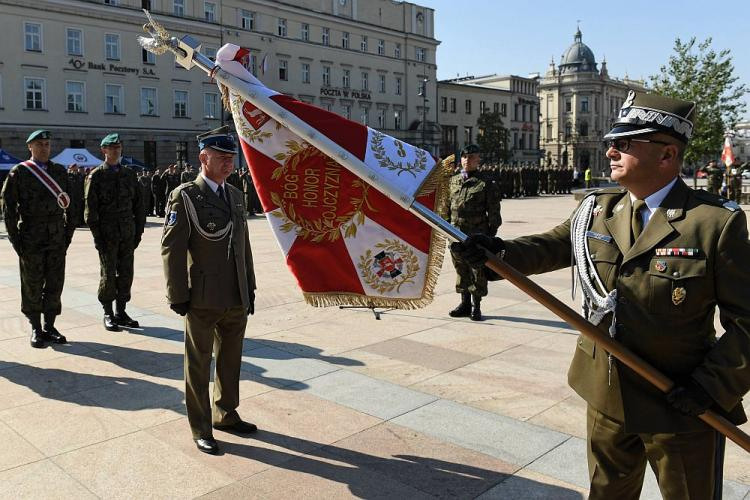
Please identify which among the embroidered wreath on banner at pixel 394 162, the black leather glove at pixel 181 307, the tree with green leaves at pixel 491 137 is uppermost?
the tree with green leaves at pixel 491 137

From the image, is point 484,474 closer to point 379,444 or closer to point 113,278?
point 379,444

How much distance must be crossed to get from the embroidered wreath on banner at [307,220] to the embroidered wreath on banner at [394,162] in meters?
0.27

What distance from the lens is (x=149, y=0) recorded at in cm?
4400

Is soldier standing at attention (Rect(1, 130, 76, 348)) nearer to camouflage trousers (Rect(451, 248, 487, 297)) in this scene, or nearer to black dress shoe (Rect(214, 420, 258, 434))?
black dress shoe (Rect(214, 420, 258, 434))

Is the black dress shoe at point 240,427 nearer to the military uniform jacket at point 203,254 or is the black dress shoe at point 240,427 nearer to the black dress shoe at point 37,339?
the military uniform jacket at point 203,254

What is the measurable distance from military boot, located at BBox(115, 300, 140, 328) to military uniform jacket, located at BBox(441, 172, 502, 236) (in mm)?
3889

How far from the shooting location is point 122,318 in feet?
24.2

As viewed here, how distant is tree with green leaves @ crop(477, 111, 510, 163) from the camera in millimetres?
72875

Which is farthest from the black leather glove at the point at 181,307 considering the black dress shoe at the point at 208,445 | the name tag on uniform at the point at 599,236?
the name tag on uniform at the point at 599,236

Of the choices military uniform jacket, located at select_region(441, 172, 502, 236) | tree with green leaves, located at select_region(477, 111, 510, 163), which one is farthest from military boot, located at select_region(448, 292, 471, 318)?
tree with green leaves, located at select_region(477, 111, 510, 163)

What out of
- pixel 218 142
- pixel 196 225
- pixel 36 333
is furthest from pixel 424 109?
pixel 196 225

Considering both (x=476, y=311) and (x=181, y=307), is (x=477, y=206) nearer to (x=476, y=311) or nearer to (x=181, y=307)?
(x=476, y=311)

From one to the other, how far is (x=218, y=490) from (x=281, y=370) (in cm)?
214

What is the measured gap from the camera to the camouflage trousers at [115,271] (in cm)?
728
